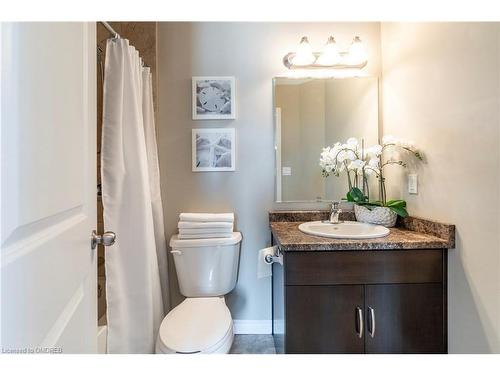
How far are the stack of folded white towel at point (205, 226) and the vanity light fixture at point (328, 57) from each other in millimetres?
1187

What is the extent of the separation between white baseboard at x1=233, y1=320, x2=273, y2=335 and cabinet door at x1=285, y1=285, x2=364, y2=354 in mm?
750

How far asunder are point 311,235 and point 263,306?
33.2 inches

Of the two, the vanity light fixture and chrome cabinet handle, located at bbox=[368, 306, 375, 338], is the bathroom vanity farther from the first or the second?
the vanity light fixture

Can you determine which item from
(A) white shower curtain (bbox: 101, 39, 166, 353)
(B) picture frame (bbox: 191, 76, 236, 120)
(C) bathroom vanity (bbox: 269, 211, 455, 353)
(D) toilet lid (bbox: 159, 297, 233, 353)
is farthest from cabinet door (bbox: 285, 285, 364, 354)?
(B) picture frame (bbox: 191, 76, 236, 120)

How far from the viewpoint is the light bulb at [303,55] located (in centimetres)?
193

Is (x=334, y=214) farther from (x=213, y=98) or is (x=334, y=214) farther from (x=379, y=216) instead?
(x=213, y=98)

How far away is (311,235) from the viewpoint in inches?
58.4

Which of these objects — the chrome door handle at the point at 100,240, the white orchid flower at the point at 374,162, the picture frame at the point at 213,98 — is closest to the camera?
the chrome door handle at the point at 100,240

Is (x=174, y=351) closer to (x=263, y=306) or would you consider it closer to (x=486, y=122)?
(x=263, y=306)

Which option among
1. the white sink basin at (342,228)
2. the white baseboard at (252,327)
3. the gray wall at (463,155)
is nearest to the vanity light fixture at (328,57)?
the gray wall at (463,155)

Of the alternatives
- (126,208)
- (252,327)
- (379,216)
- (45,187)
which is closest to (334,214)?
(379,216)

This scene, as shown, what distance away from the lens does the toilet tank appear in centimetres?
177

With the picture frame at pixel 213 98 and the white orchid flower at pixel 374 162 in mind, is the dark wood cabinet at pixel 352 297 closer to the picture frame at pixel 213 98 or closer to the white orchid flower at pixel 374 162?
the white orchid flower at pixel 374 162

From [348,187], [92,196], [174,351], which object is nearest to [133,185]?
[92,196]
